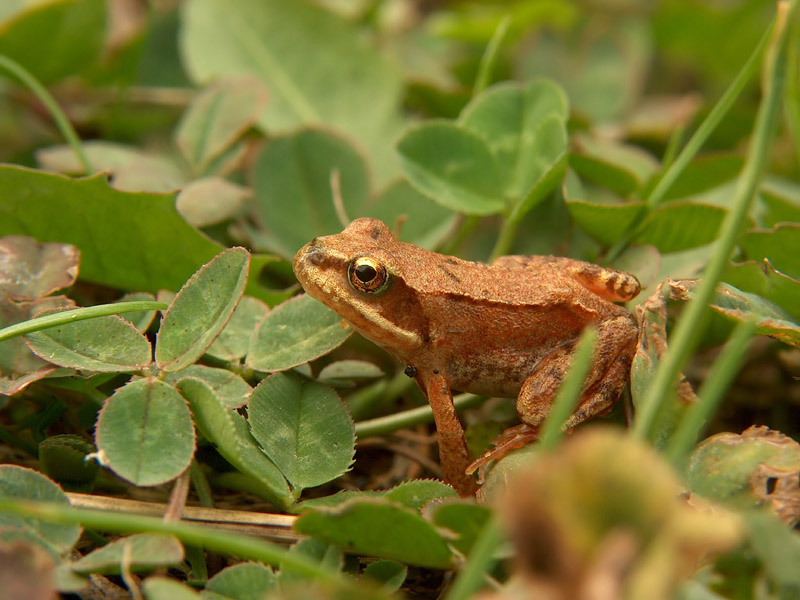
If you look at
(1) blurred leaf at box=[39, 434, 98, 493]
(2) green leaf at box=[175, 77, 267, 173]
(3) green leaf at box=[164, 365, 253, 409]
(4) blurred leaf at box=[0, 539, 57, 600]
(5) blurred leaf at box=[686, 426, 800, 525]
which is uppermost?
(2) green leaf at box=[175, 77, 267, 173]

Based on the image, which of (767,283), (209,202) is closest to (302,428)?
(209,202)

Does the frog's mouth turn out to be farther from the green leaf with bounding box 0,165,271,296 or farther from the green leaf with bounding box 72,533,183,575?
the green leaf with bounding box 72,533,183,575

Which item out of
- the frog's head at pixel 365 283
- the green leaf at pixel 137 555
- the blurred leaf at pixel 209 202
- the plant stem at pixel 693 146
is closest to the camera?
the green leaf at pixel 137 555

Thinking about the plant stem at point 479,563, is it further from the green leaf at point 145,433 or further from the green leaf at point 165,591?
the green leaf at point 145,433

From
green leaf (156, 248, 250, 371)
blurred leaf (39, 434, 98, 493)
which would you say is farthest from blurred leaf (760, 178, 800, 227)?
blurred leaf (39, 434, 98, 493)

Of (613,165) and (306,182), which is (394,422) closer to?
(306,182)


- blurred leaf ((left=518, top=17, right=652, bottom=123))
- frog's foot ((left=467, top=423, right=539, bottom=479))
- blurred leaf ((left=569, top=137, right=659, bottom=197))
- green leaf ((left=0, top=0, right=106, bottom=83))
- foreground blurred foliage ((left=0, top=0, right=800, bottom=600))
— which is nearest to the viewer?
foreground blurred foliage ((left=0, top=0, right=800, bottom=600))

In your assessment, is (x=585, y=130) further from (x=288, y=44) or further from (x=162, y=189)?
(x=162, y=189)

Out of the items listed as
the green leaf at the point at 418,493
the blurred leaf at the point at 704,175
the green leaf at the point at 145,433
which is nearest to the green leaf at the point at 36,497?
the green leaf at the point at 145,433
